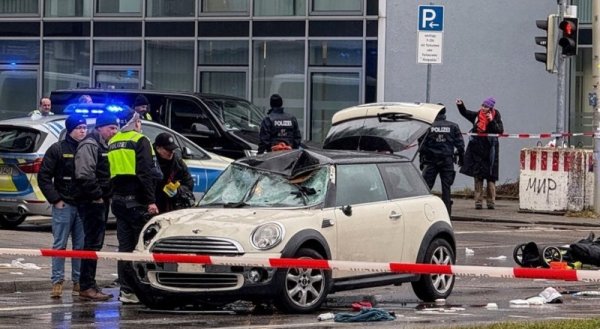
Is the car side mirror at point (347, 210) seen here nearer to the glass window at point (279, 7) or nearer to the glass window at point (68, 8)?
the glass window at point (279, 7)

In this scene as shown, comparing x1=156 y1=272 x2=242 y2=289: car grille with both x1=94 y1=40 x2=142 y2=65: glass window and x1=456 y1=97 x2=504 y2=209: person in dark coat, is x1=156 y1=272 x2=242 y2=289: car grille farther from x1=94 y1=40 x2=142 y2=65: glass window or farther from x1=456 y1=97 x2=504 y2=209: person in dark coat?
x1=94 y1=40 x2=142 y2=65: glass window

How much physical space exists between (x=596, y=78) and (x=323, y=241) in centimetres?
1292

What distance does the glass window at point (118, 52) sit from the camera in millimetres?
31500

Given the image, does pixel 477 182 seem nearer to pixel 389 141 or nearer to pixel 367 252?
pixel 389 141

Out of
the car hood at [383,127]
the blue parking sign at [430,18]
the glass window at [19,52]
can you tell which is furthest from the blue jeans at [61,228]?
the glass window at [19,52]

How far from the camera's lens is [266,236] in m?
12.6

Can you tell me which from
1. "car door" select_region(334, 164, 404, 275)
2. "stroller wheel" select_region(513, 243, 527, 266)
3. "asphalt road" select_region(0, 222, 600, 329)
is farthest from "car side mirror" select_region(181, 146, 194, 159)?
"car door" select_region(334, 164, 404, 275)

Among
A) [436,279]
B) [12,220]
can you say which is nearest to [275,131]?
[12,220]

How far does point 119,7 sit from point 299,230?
64.9ft

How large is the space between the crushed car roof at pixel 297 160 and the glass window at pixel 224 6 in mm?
17115

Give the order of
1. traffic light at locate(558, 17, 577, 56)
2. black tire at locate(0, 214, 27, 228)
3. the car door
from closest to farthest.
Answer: the car door
black tire at locate(0, 214, 27, 228)
traffic light at locate(558, 17, 577, 56)

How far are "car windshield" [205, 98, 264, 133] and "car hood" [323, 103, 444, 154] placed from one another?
502 centimetres

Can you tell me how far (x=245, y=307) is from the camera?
529 inches

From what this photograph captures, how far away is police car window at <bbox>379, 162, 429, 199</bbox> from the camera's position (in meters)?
14.1
